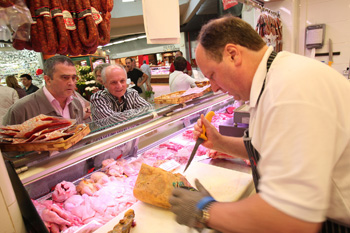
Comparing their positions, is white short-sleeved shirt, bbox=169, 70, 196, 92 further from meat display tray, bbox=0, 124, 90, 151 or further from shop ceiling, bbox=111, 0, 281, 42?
meat display tray, bbox=0, 124, 90, 151

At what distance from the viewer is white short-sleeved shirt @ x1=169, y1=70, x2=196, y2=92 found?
5.24m

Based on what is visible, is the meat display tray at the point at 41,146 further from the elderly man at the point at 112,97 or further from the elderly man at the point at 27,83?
the elderly man at the point at 27,83

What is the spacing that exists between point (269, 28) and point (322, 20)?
2604mm

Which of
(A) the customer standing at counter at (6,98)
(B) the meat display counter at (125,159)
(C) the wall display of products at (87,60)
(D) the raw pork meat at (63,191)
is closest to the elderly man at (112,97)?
(B) the meat display counter at (125,159)

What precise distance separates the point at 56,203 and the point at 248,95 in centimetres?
166

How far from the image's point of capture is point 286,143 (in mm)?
754

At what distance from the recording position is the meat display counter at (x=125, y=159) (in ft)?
4.64

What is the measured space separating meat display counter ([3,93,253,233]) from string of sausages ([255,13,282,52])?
380 centimetres

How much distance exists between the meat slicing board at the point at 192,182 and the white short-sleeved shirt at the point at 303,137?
2.34 feet

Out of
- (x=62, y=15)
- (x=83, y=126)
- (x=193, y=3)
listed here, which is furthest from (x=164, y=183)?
(x=193, y=3)

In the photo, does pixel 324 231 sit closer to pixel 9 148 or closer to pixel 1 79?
pixel 9 148

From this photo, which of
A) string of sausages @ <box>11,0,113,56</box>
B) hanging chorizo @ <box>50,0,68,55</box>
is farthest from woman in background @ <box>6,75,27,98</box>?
hanging chorizo @ <box>50,0,68,55</box>

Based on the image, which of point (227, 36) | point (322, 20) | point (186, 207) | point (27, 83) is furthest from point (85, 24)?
point (322, 20)

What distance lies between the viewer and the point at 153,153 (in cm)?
252
